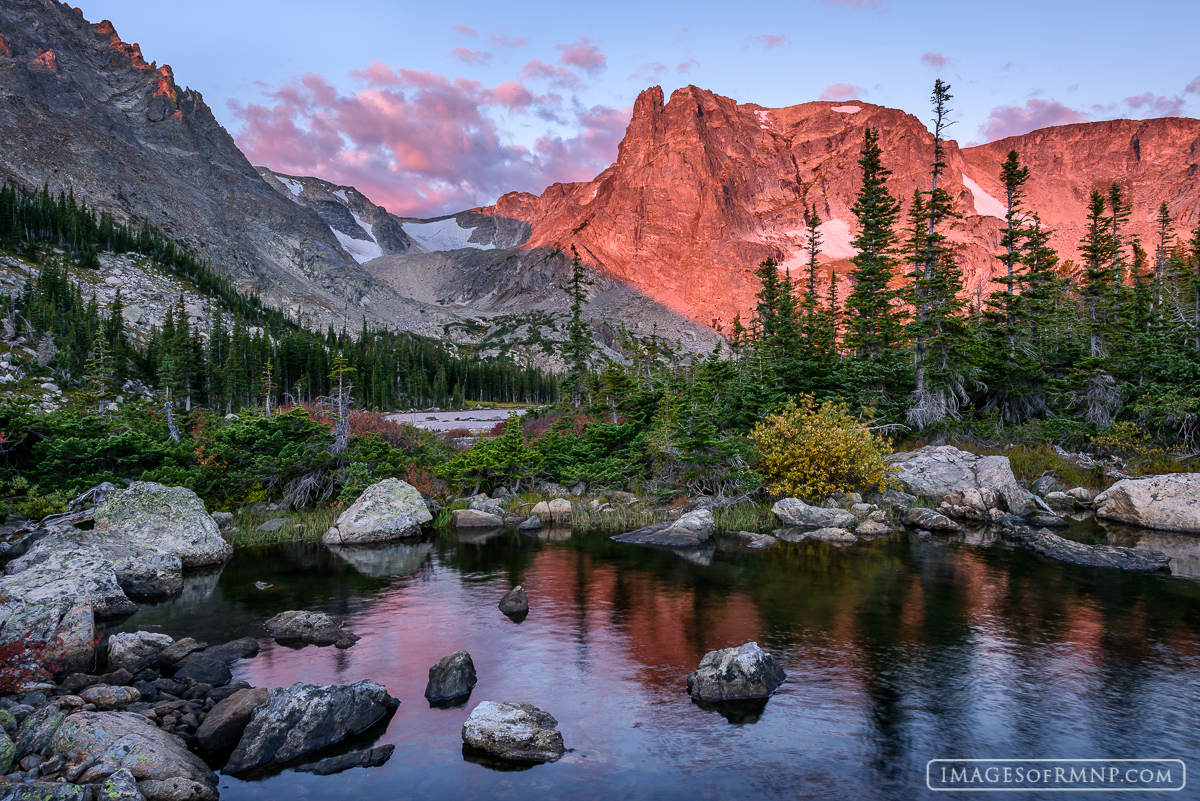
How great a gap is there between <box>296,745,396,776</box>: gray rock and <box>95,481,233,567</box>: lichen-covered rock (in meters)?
15.3

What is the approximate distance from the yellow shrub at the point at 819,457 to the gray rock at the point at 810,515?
1.25m

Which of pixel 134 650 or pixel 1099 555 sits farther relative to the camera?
pixel 1099 555

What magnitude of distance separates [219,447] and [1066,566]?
36593 millimetres

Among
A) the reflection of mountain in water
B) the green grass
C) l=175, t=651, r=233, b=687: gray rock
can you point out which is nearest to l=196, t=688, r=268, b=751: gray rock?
l=175, t=651, r=233, b=687: gray rock

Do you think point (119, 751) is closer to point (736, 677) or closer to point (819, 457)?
point (736, 677)

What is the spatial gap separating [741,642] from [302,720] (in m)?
10.2

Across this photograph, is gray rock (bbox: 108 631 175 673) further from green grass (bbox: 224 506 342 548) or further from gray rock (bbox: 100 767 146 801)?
green grass (bbox: 224 506 342 548)

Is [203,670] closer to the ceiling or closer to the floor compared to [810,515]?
closer to the floor

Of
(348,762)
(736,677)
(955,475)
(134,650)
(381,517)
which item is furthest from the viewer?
(955,475)

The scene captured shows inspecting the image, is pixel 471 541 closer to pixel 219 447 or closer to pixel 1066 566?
pixel 219 447

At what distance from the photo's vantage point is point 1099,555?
878 inches

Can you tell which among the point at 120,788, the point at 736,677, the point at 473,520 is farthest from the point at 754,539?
the point at 120,788

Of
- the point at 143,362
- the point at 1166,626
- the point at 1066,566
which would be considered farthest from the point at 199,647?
the point at 143,362

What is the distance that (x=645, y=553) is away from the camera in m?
25.6
